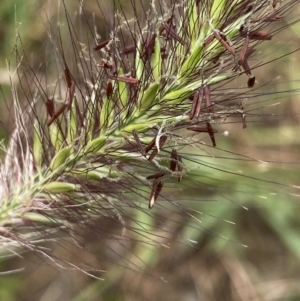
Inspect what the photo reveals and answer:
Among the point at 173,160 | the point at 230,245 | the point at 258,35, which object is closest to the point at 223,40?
the point at 258,35

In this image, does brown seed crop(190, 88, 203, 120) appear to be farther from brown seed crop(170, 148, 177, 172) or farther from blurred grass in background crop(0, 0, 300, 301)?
blurred grass in background crop(0, 0, 300, 301)

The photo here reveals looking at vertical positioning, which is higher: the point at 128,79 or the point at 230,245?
the point at 128,79

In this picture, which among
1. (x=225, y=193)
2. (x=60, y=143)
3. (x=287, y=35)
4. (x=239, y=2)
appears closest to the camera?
(x=239, y=2)

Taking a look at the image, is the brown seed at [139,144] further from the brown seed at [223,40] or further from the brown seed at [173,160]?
the brown seed at [223,40]

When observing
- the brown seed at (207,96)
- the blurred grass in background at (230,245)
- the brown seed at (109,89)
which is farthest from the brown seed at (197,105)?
the blurred grass in background at (230,245)

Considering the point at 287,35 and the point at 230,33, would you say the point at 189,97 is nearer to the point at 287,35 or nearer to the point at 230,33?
the point at 230,33

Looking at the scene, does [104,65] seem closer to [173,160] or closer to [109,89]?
[109,89]

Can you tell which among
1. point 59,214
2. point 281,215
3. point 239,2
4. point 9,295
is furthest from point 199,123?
point 9,295

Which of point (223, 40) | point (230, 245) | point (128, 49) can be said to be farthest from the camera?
point (230, 245)

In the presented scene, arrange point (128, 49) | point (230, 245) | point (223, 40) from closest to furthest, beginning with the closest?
point (223, 40) < point (128, 49) < point (230, 245)
